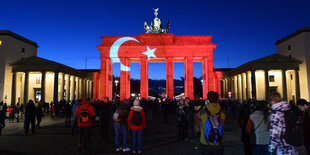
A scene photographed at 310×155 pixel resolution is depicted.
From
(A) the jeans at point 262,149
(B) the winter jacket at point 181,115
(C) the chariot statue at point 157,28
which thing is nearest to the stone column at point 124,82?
(C) the chariot statue at point 157,28

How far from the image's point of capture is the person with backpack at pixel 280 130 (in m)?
3.52

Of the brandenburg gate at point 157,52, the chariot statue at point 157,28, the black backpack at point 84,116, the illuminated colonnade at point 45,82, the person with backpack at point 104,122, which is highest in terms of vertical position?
the chariot statue at point 157,28

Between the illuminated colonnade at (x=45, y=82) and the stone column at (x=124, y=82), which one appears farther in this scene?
the stone column at (x=124, y=82)

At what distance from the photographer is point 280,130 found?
11.7 feet

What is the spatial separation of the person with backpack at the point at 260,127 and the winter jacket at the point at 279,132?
0.81m

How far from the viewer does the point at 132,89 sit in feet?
330

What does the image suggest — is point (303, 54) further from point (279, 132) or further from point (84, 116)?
point (84, 116)

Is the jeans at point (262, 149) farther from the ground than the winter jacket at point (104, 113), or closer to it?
closer to it

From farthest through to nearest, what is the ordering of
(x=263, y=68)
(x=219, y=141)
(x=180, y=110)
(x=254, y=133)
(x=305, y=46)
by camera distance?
(x=305, y=46) < (x=263, y=68) < (x=180, y=110) < (x=254, y=133) < (x=219, y=141)

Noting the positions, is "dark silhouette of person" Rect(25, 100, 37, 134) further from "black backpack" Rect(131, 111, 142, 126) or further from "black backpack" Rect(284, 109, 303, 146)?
"black backpack" Rect(284, 109, 303, 146)

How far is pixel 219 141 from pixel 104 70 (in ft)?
143

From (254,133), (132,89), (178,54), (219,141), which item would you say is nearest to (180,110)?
(254,133)

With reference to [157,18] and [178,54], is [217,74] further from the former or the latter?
[157,18]

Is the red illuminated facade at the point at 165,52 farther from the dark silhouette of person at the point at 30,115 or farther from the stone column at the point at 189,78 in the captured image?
the dark silhouette of person at the point at 30,115
